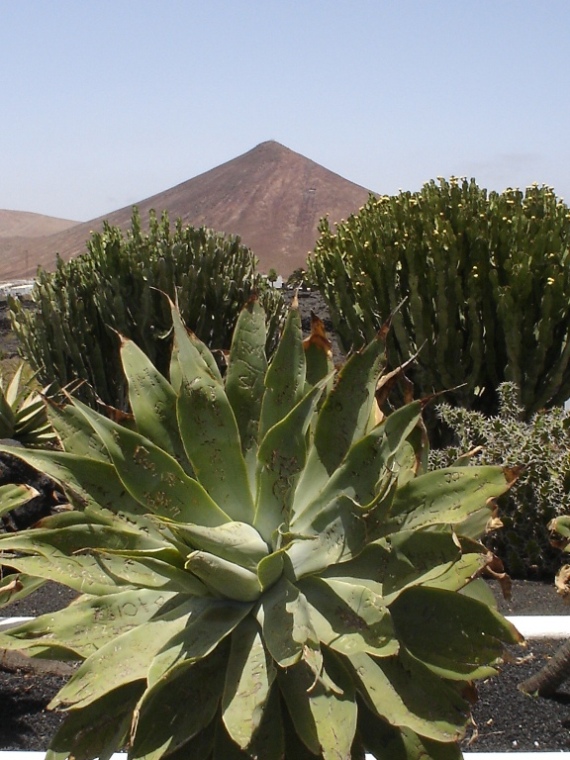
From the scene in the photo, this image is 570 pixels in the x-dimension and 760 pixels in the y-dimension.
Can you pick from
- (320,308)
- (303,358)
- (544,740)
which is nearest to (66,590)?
(544,740)

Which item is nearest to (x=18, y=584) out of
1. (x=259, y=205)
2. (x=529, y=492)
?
(x=529, y=492)

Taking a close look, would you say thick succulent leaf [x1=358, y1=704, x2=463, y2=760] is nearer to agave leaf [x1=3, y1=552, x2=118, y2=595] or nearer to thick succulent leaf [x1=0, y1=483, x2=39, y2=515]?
agave leaf [x1=3, y1=552, x2=118, y2=595]

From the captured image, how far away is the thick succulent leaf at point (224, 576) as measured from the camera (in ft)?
5.96

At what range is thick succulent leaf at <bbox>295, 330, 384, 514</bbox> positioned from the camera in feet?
6.89

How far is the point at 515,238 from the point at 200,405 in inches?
196

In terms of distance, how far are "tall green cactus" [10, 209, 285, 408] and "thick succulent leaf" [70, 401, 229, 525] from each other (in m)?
5.51

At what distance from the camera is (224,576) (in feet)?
6.18

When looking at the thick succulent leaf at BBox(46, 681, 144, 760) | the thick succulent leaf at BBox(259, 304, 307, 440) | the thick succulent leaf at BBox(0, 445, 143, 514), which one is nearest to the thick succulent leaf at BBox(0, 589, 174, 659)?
the thick succulent leaf at BBox(46, 681, 144, 760)

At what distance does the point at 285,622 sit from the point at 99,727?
1.50ft

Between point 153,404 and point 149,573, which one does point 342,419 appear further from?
point 149,573

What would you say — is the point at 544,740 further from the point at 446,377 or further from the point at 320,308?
the point at 320,308

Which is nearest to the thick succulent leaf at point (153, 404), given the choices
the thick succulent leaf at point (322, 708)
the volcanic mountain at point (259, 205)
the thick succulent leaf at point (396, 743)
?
the thick succulent leaf at point (322, 708)

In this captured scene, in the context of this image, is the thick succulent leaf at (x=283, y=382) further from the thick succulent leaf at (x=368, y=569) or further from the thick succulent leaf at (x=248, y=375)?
the thick succulent leaf at (x=368, y=569)

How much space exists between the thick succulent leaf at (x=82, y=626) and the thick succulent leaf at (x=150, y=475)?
0.72 ft
